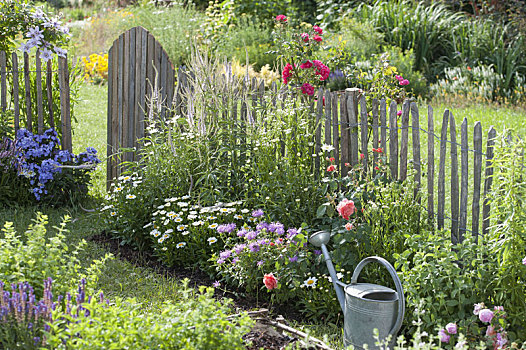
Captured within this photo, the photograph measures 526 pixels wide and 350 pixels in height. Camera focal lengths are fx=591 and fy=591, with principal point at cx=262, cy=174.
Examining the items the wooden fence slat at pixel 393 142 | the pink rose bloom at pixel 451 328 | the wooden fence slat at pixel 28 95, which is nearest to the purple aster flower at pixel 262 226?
the wooden fence slat at pixel 393 142

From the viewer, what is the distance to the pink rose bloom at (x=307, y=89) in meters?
4.80

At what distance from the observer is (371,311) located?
124 inches

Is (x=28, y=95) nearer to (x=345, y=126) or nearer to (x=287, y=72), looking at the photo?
(x=287, y=72)

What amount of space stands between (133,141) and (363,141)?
2545 millimetres

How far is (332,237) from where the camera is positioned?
4.08 metres

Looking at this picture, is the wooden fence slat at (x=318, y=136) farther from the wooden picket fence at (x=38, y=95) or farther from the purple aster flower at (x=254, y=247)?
the wooden picket fence at (x=38, y=95)

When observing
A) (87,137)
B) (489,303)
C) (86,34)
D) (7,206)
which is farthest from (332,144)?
(86,34)

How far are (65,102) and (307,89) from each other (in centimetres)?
255

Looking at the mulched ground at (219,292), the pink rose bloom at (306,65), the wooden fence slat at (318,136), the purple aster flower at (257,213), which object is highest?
the pink rose bloom at (306,65)

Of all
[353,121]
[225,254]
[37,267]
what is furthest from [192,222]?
[37,267]

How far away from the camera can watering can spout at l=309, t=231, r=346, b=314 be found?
348cm

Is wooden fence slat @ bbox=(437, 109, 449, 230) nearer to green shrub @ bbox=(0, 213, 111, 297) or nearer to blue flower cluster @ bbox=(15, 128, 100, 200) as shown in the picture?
green shrub @ bbox=(0, 213, 111, 297)

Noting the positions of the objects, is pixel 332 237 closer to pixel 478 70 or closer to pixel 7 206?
pixel 7 206

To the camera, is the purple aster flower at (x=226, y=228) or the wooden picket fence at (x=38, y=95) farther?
the wooden picket fence at (x=38, y=95)
